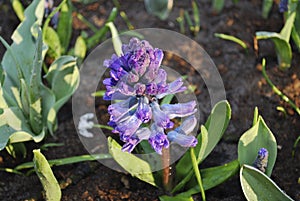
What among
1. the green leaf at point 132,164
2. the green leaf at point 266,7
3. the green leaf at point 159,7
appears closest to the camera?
the green leaf at point 132,164

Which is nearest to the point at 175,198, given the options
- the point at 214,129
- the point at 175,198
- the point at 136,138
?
the point at 175,198

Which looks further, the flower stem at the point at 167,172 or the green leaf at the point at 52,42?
the green leaf at the point at 52,42

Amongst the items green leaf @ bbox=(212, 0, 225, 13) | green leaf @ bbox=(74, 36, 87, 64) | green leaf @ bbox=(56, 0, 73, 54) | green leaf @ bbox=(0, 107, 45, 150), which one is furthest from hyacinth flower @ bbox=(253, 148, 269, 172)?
green leaf @ bbox=(212, 0, 225, 13)

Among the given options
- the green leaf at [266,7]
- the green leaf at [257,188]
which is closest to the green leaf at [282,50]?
the green leaf at [266,7]

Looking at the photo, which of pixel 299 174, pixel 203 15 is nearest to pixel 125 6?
pixel 203 15

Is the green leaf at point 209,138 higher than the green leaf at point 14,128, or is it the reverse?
the green leaf at point 14,128

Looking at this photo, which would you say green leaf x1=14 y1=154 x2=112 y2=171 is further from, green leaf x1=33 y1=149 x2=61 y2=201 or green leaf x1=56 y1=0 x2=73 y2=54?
green leaf x1=56 y1=0 x2=73 y2=54

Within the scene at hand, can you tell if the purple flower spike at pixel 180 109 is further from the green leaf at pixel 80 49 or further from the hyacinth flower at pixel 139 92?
the green leaf at pixel 80 49

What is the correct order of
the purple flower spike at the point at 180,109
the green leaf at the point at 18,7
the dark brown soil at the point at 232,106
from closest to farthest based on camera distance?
the purple flower spike at the point at 180,109
the dark brown soil at the point at 232,106
the green leaf at the point at 18,7
